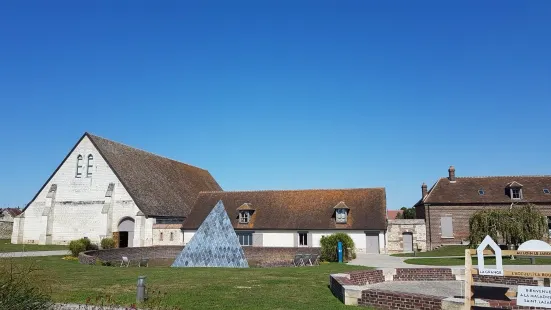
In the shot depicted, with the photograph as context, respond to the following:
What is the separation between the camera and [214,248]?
24.3 meters

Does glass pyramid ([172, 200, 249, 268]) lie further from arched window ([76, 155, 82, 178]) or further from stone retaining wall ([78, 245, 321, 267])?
arched window ([76, 155, 82, 178])

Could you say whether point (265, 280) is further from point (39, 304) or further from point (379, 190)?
point (379, 190)

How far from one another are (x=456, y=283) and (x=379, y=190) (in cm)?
2150

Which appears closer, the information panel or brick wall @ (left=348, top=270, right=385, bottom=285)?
the information panel

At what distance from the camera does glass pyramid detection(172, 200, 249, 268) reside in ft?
78.1

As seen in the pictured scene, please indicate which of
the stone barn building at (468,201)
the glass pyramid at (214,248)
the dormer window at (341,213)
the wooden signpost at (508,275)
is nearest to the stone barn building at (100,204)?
the glass pyramid at (214,248)

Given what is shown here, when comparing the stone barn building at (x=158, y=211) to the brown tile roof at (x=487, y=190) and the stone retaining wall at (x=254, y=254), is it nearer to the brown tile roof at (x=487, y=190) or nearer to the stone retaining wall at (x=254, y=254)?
the brown tile roof at (x=487, y=190)

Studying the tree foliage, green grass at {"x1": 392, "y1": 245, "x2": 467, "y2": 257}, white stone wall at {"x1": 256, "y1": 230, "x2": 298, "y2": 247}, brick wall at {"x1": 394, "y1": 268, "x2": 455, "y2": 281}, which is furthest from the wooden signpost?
white stone wall at {"x1": 256, "y1": 230, "x2": 298, "y2": 247}

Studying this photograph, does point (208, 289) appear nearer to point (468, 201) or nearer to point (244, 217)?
point (244, 217)

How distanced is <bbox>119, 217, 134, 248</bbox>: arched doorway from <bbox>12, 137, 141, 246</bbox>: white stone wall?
1.40 feet

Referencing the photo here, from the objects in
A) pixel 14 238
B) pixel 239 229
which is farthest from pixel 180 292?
pixel 14 238

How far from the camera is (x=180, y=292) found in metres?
12.3

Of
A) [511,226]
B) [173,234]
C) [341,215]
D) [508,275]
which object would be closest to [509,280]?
[508,275]

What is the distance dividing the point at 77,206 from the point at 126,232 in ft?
17.6
